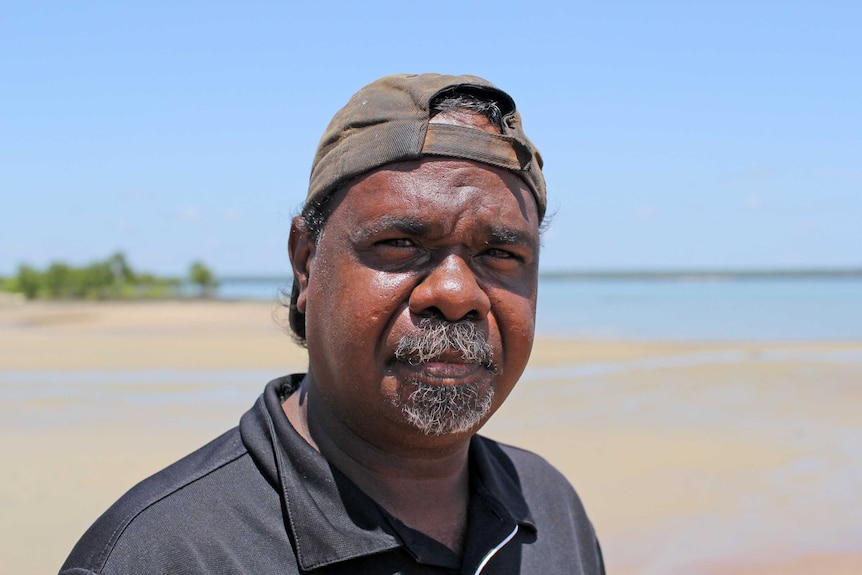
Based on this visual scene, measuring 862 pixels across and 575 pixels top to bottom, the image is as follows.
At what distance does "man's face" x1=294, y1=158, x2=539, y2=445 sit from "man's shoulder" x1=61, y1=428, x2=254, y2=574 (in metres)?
0.29

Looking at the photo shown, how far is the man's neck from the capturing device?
1.87 metres

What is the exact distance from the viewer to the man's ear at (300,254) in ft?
6.66

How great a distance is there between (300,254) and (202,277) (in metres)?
57.4

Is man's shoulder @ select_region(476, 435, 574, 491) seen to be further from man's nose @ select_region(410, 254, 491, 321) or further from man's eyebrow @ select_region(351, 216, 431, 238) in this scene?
man's eyebrow @ select_region(351, 216, 431, 238)

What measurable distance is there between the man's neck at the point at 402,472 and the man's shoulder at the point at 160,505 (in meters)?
0.20

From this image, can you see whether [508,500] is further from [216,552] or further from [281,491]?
[216,552]

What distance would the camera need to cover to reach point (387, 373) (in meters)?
1.74

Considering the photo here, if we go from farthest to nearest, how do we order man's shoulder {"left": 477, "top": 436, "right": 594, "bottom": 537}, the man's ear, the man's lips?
man's shoulder {"left": 477, "top": 436, "right": 594, "bottom": 537} → the man's ear → the man's lips

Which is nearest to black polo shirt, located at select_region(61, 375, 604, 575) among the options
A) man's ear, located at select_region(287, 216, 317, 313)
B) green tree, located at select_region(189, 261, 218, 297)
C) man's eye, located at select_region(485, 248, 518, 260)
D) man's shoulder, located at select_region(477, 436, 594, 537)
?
man's shoulder, located at select_region(477, 436, 594, 537)

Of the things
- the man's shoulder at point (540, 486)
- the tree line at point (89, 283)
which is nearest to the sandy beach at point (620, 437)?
the man's shoulder at point (540, 486)

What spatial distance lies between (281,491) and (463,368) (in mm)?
488

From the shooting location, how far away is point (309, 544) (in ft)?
5.45

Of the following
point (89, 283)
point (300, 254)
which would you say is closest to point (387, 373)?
point (300, 254)

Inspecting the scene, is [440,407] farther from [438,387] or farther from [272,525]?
[272,525]
